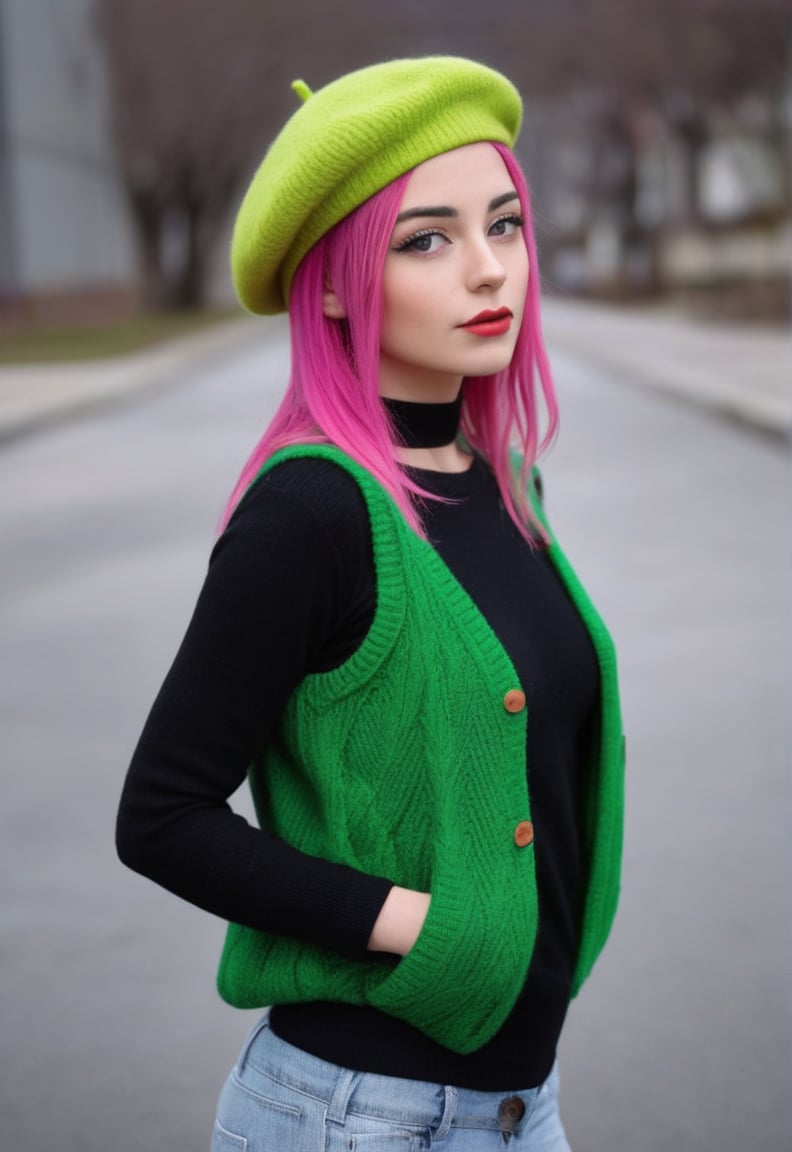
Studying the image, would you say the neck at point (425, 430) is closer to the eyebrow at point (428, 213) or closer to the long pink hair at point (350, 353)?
the long pink hair at point (350, 353)

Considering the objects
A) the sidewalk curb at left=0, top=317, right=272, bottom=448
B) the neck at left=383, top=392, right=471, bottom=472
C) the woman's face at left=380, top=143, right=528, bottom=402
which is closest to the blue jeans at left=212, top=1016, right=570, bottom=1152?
the neck at left=383, top=392, right=471, bottom=472

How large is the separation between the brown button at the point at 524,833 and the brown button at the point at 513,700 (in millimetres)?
118

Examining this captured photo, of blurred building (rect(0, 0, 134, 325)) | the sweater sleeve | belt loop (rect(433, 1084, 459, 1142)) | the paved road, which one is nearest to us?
the sweater sleeve

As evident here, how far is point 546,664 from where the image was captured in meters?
1.71

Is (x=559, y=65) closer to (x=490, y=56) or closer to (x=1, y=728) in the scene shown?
(x=490, y=56)

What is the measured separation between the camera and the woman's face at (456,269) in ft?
5.58

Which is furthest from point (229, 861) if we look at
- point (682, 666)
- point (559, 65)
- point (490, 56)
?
point (490, 56)

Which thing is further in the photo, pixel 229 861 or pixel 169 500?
pixel 169 500

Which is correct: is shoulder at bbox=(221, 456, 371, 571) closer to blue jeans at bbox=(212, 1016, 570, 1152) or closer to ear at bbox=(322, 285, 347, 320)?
ear at bbox=(322, 285, 347, 320)

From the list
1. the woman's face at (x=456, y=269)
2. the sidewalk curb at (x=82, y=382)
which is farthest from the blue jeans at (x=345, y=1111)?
the sidewalk curb at (x=82, y=382)

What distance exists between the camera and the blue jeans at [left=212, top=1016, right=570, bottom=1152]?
1606 mm

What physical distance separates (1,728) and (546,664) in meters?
4.44

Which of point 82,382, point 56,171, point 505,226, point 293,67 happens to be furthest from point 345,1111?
point 293,67

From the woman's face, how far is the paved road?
1.89 m
